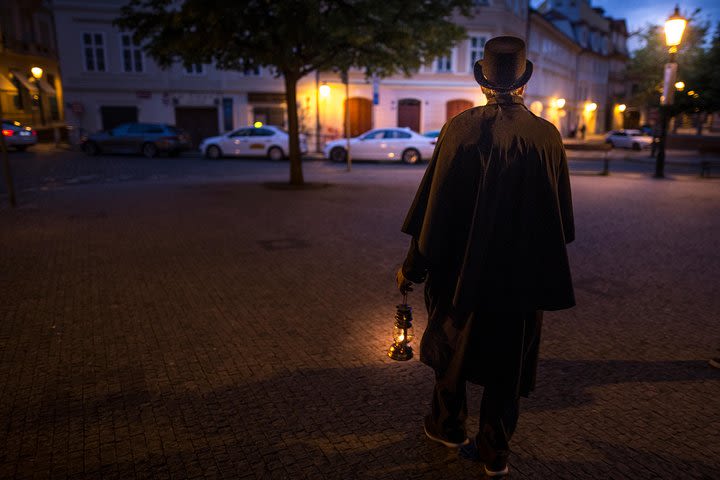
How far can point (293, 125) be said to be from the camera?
553 inches

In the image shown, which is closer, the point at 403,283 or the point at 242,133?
the point at 403,283

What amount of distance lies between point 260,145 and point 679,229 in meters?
18.8

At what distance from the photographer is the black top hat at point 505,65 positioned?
2.46 meters

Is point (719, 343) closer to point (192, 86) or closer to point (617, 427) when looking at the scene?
point (617, 427)

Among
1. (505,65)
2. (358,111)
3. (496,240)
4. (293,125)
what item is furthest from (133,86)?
(496,240)

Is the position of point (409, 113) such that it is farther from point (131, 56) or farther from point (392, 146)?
point (131, 56)

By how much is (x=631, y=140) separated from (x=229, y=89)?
27.0m

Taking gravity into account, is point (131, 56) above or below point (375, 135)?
above

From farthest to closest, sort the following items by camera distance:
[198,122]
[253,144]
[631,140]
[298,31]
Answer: [631,140], [198,122], [253,144], [298,31]

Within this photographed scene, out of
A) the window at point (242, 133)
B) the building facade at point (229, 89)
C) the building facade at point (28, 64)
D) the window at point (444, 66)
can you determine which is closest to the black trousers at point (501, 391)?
the window at point (242, 133)

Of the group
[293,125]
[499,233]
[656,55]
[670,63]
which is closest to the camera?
[499,233]

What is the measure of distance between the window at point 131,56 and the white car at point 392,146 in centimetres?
1598

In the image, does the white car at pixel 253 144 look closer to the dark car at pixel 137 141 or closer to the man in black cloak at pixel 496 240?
the dark car at pixel 137 141

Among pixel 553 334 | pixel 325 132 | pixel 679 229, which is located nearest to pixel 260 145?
pixel 325 132
